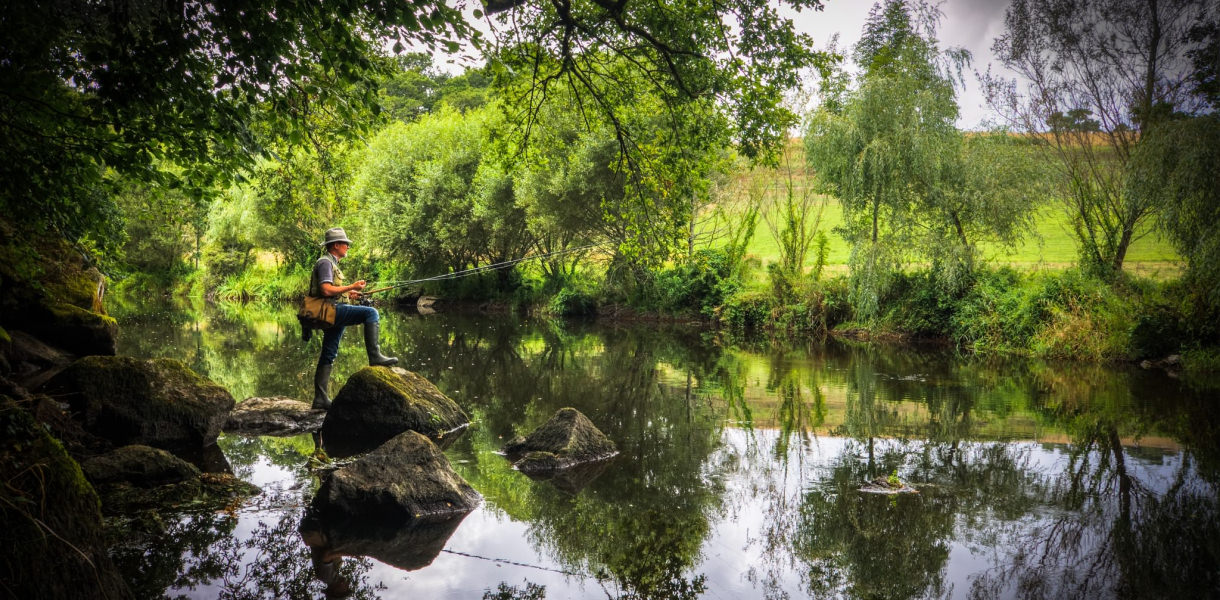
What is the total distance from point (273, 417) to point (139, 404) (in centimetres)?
180

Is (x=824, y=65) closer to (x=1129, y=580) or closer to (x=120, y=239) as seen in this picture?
(x=1129, y=580)

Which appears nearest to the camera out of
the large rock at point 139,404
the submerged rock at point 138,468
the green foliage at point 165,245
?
the submerged rock at point 138,468

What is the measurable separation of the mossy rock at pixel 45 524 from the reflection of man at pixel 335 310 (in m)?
6.26

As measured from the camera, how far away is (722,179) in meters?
32.0

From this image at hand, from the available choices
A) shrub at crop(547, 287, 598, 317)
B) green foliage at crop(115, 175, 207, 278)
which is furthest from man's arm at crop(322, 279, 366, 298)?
green foliage at crop(115, 175, 207, 278)

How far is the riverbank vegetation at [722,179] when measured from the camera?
7301mm

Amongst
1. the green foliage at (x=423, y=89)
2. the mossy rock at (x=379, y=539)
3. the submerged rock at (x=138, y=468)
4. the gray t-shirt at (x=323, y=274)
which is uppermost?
the green foliage at (x=423, y=89)

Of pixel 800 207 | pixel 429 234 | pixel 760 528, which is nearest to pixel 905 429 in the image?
pixel 760 528

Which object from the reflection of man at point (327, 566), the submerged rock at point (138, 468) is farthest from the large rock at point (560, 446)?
the submerged rock at point (138, 468)

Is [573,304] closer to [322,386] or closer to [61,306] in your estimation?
[61,306]

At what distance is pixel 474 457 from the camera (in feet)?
29.8

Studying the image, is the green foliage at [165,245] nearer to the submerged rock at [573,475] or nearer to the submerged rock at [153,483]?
the submerged rock at [153,483]

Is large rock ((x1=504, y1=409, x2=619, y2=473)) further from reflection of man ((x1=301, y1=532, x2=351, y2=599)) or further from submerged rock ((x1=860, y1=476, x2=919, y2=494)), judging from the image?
submerged rock ((x1=860, y1=476, x2=919, y2=494))

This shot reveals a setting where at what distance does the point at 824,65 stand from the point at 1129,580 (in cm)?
695
